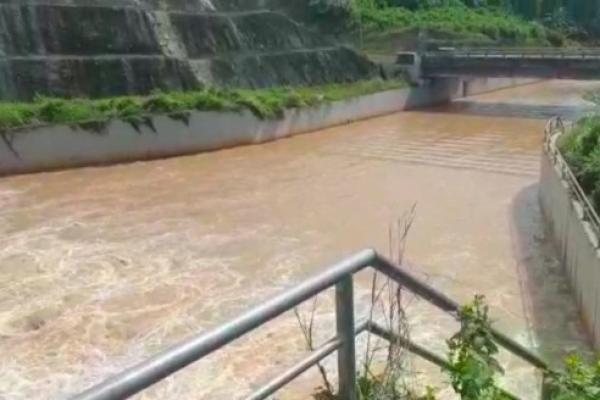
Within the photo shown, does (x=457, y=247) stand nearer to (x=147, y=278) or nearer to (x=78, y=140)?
(x=147, y=278)

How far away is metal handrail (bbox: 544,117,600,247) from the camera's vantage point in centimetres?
854

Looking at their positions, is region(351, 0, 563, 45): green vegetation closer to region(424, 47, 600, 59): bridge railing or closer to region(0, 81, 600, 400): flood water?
region(424, 47, 600, 59): bridge railing

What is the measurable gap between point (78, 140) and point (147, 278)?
991cm

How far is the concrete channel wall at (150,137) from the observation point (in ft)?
60.1

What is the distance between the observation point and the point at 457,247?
1168 cm

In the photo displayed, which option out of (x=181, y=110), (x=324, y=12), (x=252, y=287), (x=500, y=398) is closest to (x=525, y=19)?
(x=324, y=12)

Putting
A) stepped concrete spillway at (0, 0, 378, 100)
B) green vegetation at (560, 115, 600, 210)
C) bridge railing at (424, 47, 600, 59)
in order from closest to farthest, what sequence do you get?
green vegetation at (560, 115, 600, 210), stepped concrete spillway at (0, 0, 378, 100), bridge railing at (424, 47, 600, 59)

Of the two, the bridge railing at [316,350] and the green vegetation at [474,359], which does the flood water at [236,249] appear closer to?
the bridge railing at [316,350]

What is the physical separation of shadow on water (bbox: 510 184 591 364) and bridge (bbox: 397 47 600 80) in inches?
665

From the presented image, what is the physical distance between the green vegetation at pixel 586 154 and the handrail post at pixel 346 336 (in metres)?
7.95

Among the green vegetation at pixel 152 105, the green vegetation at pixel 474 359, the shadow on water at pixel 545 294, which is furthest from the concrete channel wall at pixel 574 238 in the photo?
the green vegetation at pixel 152 105

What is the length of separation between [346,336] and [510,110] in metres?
30.0

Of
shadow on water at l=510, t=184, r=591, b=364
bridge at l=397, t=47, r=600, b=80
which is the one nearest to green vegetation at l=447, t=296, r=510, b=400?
shadow on water at l=510, t=184, r=591, b=364

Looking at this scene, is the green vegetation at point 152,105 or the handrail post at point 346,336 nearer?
the handrail post at point 346,336
